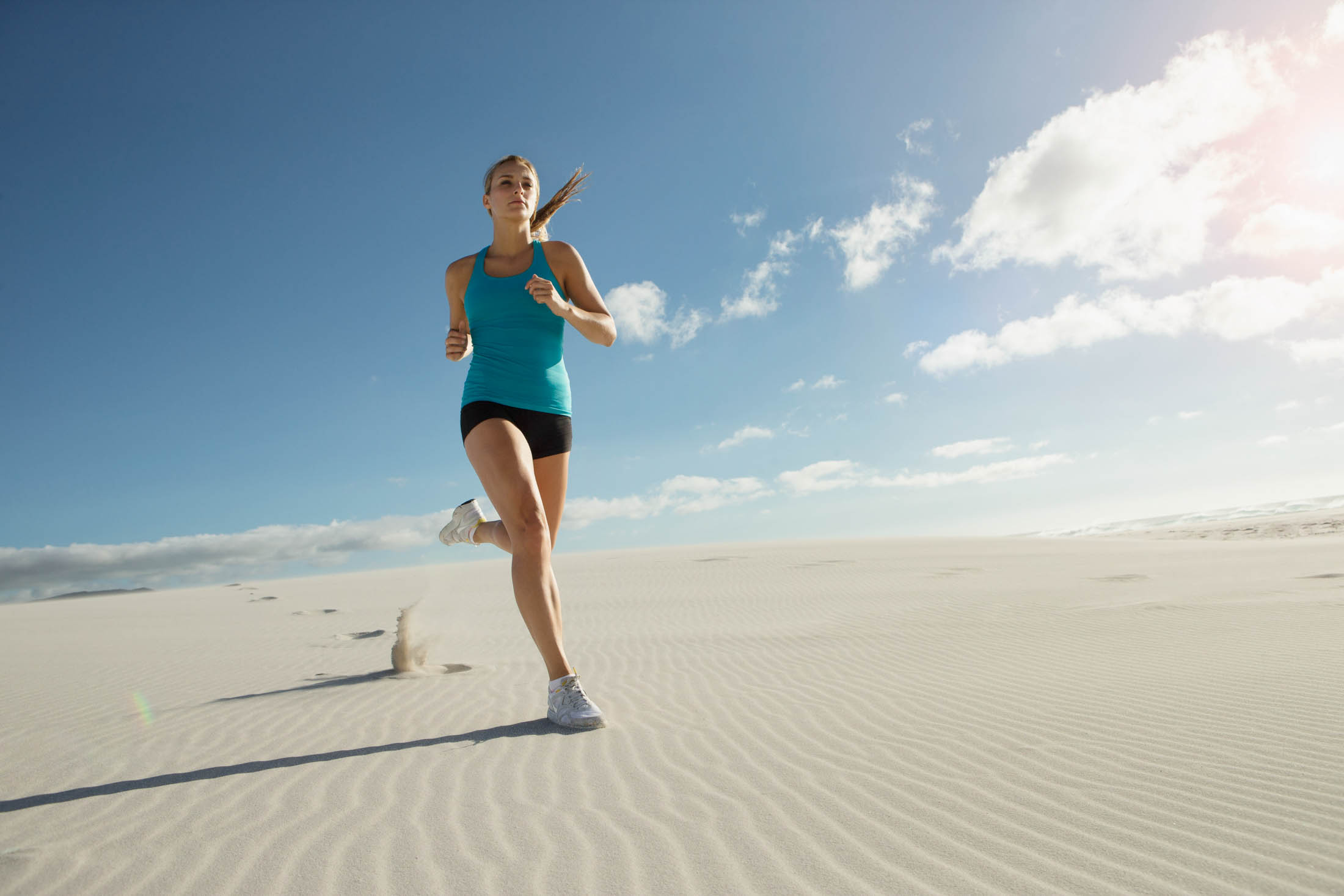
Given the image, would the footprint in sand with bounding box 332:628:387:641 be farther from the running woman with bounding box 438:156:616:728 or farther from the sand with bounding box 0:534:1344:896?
the running woman with bounding box 438:156:616:728

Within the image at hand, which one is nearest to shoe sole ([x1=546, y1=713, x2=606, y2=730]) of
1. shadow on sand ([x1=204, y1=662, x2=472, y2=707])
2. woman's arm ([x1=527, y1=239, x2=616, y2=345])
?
woman's arm ([x1=527, y1=239, x2=616, y2=345])

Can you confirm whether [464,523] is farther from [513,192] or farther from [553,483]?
[513,192]

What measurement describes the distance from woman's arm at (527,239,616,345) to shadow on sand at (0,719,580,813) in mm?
1706

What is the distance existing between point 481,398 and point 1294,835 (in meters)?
2.90

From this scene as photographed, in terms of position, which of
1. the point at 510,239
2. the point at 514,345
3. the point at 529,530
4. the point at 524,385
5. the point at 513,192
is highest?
the point at 513,192

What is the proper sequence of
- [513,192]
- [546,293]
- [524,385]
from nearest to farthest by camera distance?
[546,293] → [524,385] → [513,192]

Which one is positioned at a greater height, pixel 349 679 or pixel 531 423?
pixel 531 423

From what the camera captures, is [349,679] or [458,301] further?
[349,679]

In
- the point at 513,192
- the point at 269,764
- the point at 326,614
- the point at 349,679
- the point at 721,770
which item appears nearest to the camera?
the point at 721,770

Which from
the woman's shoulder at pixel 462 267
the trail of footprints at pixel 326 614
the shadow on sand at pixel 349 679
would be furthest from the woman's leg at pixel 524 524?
the trail of footprints at pixel 326 614

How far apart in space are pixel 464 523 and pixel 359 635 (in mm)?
6735

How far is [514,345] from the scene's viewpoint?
9.98 feet

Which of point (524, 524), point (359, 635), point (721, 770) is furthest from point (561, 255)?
point (359, 635)

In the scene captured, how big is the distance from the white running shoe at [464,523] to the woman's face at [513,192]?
138cm
